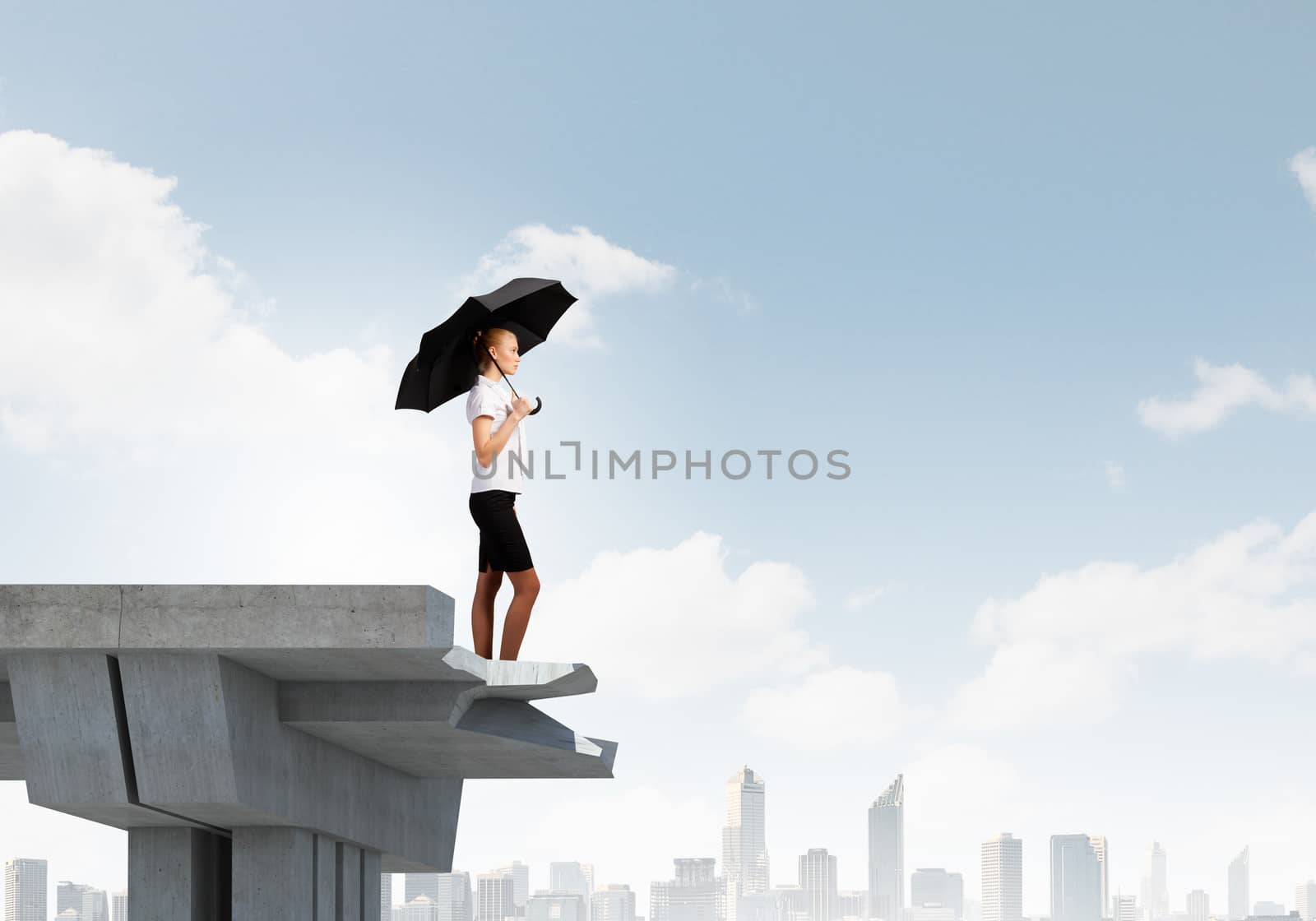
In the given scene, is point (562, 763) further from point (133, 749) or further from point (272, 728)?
point (133, 749)

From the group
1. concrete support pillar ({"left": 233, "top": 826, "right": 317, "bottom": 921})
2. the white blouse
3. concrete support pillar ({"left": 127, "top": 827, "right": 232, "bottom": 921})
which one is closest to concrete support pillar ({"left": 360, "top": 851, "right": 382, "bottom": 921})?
concrete support pillar ({"left": 127, "top": 827, "right": 232, "bottom": 921})

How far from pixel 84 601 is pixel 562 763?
5.01 m

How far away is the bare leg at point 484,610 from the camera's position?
39.7 feet

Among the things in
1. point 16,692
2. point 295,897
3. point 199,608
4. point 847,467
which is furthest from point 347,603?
point 847,467

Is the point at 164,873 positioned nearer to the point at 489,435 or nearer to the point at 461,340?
the point at 489,435

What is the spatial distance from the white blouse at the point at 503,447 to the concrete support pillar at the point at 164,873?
3664 mm

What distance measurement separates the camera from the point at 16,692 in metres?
10.5

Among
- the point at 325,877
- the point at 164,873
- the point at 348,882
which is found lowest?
the point at 348,882

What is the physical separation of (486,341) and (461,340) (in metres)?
0.27

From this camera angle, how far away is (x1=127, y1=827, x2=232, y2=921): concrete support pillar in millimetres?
12492

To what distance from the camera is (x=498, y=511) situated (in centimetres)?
1191

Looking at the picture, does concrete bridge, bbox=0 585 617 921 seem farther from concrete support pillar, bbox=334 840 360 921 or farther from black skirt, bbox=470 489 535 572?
black skirt, bbox=470 489 535 572

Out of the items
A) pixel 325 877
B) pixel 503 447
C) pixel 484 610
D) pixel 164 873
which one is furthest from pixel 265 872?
pixel 503 447

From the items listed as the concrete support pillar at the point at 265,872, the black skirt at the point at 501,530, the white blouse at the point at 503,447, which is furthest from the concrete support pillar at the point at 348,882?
the white blouse at the point at 503,447
